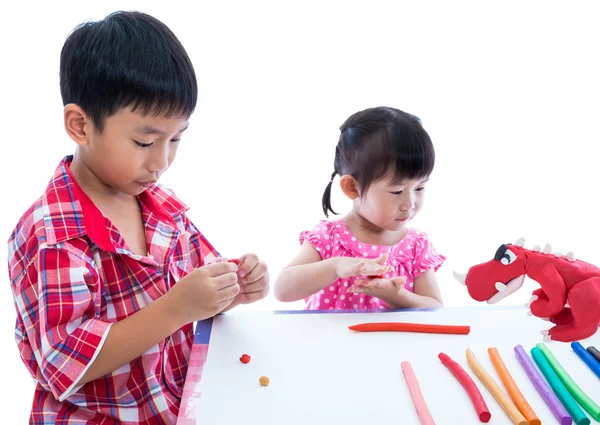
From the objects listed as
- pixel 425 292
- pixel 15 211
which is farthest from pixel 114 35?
pixel 15 211

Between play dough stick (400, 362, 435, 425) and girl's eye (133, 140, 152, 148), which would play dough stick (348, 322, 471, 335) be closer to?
play dough stick (400, 362, 435, 425)

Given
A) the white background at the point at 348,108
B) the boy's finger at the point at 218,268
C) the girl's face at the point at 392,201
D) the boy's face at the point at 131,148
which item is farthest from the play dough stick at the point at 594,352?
the white background at the point at 348,108

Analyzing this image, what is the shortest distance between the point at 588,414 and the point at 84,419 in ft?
1.94

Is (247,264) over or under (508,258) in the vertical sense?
under

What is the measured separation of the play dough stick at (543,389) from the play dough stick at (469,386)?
73 mm

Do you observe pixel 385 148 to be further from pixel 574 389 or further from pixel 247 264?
pixel 574 389

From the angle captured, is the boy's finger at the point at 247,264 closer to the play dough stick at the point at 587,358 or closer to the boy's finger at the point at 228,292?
the boy's finger at the point at 228,292

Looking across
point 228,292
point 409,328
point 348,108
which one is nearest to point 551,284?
point 409,328

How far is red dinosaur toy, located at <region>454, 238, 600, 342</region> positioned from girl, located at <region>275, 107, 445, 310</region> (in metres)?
0.25

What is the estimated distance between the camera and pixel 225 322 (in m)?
0.93

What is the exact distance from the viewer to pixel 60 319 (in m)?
0.74

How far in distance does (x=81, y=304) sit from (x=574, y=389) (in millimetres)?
576

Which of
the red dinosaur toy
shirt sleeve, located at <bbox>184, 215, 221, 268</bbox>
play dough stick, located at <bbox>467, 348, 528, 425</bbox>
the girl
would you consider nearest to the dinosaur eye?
the red dinosaur toy

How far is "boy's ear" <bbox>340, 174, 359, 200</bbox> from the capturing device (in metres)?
1.14
